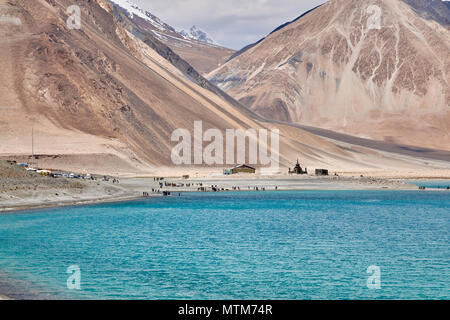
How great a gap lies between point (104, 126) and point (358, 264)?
93940 millimetres

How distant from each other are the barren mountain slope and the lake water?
53062 millimetres

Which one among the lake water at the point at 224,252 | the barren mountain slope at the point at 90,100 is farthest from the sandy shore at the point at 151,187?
the barren mountain slope at the point at 90,100

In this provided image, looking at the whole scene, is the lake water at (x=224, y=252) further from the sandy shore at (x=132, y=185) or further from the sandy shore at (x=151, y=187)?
the sandy shore at (x=132, y=185)

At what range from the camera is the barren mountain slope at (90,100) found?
105m

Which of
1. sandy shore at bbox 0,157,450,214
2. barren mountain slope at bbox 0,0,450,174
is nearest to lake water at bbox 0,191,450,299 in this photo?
sandy shore at bbox 0,157,450,214

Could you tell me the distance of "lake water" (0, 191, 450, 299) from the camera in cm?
2230

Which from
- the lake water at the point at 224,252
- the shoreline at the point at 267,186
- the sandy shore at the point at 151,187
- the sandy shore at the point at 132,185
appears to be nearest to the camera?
the lake water at the point at 224,252

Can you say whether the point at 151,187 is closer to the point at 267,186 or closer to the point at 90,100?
the point at 267,186

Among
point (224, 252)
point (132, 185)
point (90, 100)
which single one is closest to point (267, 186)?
point (132, 185)

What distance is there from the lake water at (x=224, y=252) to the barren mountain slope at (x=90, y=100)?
2089 inches

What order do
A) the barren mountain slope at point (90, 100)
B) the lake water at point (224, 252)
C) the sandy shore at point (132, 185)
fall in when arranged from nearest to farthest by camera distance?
the lake water at point (224, 252) < the sandy shore at point (132, 185) < the barren mountain slope at point (90, 100)

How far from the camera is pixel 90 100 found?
4761 inches

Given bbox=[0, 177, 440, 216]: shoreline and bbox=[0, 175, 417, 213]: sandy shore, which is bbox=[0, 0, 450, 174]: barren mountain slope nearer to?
bbox=[0, 177, 440, 216]: shoreline

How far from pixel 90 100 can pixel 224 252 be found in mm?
94888
